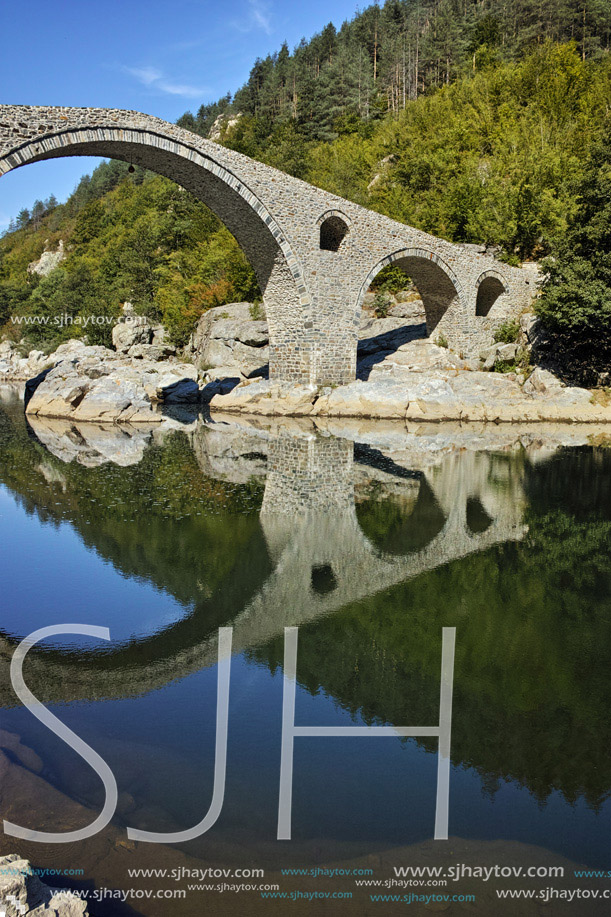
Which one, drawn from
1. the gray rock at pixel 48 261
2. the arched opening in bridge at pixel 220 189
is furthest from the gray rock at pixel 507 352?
the gray rock at pixel 48 261

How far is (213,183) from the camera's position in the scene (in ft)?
57.0

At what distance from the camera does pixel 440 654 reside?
15.9ft

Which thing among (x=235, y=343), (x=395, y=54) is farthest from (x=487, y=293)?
(x=395, y=54)

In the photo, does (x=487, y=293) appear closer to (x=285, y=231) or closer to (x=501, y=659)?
(x=285, y=231)

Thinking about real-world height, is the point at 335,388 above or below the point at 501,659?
above

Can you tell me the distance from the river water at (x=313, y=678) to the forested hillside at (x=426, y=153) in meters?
12.7

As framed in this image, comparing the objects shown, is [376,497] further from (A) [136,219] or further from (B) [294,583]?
(A) [136,219]

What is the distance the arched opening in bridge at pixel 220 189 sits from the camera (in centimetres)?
1471

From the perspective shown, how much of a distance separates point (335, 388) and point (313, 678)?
594 inches

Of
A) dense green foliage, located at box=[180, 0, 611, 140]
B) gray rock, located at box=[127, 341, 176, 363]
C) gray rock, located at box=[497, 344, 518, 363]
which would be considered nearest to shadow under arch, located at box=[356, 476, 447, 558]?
gray rock, located at box=[497, 344, 518, 363]

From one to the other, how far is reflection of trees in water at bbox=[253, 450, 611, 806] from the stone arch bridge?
12.8 metres

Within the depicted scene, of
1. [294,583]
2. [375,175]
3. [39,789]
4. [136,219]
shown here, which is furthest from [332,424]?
[136,219]

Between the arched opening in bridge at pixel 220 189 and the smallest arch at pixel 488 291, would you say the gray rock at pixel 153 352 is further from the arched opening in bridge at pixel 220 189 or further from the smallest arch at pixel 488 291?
the smallest arch at pixel 488 291

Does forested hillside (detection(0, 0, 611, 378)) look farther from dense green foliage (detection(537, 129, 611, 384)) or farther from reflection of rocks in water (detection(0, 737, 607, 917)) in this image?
reflection of rocks in water (detection(0, 737, 607, 917))
